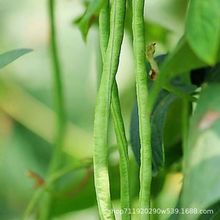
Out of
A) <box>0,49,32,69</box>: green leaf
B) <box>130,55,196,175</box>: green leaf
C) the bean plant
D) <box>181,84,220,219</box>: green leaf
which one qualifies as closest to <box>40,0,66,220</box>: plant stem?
the bean plant

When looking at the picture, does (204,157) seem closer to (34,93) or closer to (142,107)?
(142,107)

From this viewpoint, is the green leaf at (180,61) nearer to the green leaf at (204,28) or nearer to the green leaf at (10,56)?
the green leaf at (204,28)

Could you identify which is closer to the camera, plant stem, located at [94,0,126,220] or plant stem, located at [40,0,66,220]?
plant stem, located at [94,0,126,220]

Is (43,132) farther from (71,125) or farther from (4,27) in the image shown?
(4,27)

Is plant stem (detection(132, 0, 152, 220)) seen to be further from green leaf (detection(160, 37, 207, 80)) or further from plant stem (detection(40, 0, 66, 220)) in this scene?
plant stem (detection(40, 0, 66, 220))

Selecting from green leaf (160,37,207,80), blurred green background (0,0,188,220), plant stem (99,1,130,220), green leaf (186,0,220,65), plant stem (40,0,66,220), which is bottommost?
blurred green background (0,0,188,220)

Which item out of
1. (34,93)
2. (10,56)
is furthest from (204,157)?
(34,93)

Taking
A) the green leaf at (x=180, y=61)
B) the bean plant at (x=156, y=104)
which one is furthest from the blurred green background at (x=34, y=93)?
the green leaf at (x=180, y=61)
